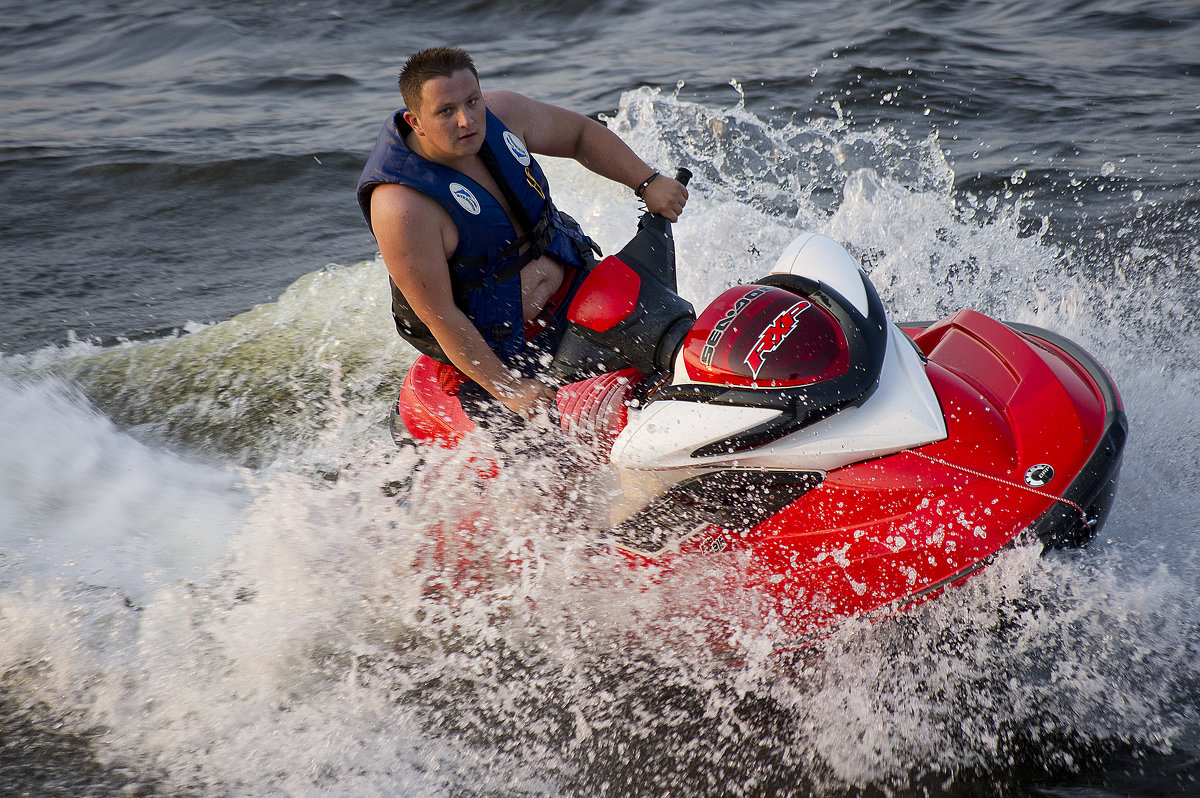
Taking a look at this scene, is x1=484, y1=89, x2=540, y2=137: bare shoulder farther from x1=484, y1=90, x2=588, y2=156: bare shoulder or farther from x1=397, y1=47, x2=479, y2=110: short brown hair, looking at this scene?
x1=397, y1=47, x2=479, y2=110: short brown hair

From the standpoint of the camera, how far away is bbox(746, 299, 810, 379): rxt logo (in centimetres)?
201

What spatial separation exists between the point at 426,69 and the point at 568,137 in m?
0.75

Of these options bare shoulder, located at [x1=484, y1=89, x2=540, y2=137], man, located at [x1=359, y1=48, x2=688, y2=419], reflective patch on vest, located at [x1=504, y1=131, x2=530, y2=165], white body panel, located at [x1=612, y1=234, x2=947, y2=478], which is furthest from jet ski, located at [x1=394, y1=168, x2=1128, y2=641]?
bare shoulder, located at [x1=484, y1=89, x2=540, y2=137]

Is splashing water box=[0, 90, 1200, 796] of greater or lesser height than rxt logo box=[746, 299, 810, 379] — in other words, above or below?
below

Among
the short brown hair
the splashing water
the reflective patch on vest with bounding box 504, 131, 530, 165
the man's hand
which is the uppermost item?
the short brown hair

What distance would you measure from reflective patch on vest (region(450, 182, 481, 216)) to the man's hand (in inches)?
22.1

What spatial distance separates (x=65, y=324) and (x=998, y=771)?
521cm

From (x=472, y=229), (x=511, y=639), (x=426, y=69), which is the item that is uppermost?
(x=426, y=69)

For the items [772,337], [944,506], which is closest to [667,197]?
[772,337]

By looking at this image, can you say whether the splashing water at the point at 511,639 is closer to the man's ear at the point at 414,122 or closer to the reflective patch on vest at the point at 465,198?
the reflective patch on vest at the point at 465,198

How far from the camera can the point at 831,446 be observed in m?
2.02

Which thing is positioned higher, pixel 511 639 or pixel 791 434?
pixel 791 434

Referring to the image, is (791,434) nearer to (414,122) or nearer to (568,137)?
(414,122)

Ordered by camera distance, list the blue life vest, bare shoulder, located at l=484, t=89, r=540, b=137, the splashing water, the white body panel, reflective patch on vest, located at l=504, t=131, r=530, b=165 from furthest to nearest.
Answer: bare shoulder, located at l=484, t=89, r=540, b=137 → reflective patch on vest, located at l=504, t=131, r=530, b=165 → the blue life vest → the splashing water → the white body panel
